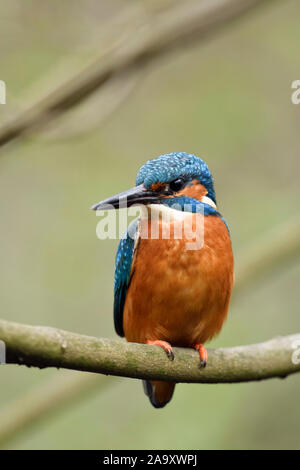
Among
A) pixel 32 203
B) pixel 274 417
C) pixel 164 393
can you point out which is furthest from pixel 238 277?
pixel 32 203

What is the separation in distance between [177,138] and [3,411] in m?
3.20

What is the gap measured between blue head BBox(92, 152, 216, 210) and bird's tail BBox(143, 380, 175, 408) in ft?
3.88

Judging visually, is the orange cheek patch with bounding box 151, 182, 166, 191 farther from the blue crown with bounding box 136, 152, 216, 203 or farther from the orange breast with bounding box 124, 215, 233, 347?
the orange breast with bounding box 124, 215, 233, 347

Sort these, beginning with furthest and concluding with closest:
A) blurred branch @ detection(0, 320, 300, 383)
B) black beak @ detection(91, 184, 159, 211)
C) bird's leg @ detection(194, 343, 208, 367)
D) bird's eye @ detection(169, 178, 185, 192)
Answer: bird's eye @ detection(169, 178, 185, 192), bird's leg @ detection(194, 343, 208, 367), black beak @ detection(91, 184, 159, 211), blurred branch @ detection(0, 320, 300, 383)

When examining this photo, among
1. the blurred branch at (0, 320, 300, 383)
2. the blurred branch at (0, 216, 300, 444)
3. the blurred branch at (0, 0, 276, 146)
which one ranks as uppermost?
the blurred branch at (0, 0, 276, 146)

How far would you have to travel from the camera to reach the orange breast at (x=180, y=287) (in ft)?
11.0

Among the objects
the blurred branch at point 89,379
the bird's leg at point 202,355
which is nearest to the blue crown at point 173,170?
the bird's leg at point 202,355

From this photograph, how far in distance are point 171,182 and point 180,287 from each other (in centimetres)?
56

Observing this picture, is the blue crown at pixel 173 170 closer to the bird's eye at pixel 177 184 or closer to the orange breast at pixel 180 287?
the bird's eye at pixel 177 184

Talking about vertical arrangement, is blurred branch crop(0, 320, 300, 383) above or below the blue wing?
below

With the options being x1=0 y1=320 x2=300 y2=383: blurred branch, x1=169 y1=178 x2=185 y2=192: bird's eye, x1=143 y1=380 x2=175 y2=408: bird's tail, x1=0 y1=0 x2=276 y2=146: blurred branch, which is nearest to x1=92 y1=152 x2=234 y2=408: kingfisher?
x1=169 y1=178 x2=185 y2=192: bird's eye

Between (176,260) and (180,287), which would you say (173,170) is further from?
(180,287)

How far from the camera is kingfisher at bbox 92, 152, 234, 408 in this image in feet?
10.9

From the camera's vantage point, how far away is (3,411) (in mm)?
4461
